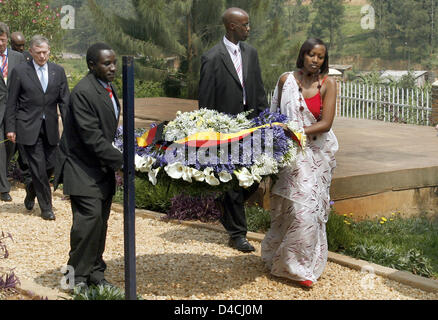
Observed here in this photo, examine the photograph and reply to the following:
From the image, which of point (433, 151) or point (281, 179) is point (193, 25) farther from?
point (281, 179)


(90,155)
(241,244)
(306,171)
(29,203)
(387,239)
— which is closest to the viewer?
(90,155)

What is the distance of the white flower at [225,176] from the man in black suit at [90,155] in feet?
2.66

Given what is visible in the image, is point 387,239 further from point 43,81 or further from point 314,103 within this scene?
point 43,81

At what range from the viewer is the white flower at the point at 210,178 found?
4.36 metres

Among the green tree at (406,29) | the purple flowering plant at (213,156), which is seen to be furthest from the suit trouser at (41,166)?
the green tree at (406,29)

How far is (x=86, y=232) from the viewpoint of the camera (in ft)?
16.2

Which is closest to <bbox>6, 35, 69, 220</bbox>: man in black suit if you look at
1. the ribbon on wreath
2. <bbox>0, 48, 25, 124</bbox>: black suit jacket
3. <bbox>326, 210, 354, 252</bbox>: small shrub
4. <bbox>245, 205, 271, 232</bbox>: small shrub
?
<bbox>0, 48, 25, 124</bbox>: black suit jacket

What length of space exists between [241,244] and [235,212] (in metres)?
0.29

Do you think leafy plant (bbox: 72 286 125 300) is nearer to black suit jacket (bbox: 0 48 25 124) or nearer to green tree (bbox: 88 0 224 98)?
black suit jacket (bbox: 0 48 25 124)

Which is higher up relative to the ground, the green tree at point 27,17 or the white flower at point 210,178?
the green tree at point 27,17

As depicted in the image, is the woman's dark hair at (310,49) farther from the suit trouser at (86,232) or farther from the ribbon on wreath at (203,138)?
the suit trouser at (86,232)

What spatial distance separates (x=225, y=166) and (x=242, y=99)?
1883mm

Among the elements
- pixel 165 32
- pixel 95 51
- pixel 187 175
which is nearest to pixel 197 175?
pixel 187 175

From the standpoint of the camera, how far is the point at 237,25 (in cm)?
601
